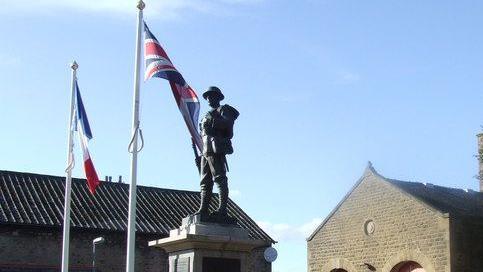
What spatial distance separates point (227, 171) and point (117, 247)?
20.1 meters

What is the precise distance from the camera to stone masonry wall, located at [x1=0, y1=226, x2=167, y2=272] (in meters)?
30.0

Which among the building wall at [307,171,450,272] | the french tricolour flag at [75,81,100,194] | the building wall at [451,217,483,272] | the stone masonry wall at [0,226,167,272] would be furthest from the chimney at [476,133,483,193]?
the french tricolour flag at [75,81,100,194]

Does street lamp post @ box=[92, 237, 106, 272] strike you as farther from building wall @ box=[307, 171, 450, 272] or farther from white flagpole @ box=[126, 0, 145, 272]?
white flagpole @ box=[126, 0, 145, 272]

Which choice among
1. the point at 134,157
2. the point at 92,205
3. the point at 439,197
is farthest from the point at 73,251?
the point at 134,157

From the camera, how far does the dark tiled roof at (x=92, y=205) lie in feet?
102

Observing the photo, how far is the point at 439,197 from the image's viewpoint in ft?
110

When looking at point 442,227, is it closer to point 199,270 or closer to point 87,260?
point 87,260

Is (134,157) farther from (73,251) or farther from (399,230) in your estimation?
(399,230)

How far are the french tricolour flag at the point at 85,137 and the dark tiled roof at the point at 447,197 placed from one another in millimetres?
15511

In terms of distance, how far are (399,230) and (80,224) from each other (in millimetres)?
12762

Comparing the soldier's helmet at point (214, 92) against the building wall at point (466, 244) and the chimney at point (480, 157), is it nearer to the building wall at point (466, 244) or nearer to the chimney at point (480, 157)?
the building wall at point (466, 244)

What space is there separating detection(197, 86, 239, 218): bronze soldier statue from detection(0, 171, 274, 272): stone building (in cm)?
1547

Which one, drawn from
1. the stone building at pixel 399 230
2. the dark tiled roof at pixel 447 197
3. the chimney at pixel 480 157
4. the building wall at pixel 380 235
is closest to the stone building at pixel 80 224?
the building wall at pixel 380 235

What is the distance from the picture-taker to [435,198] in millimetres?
32844
